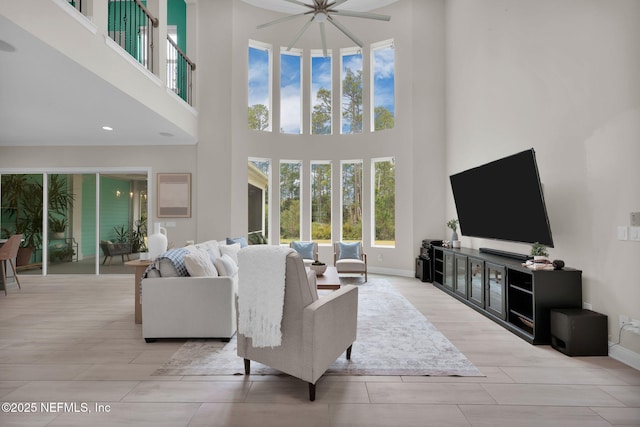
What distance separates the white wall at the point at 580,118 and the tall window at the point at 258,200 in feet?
15.1

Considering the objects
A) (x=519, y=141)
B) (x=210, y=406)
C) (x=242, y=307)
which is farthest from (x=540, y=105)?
(x=210, y=406)

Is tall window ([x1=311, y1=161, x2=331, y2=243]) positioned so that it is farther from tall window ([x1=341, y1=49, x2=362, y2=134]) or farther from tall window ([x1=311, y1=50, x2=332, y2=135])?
tall window ([x1=341, y1=49, x2=362, y2=134])

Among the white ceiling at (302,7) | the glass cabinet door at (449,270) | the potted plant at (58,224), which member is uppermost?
the white ceiling at (302,7)

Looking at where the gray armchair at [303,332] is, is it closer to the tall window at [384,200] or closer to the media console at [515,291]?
the media console at [515,291]

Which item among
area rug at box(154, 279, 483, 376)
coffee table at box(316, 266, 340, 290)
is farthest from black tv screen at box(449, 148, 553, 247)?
coffee table at box(316, 266, 340, 290)

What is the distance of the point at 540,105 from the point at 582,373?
111 inches

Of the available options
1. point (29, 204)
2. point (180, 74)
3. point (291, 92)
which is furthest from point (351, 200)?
point (29, 204)

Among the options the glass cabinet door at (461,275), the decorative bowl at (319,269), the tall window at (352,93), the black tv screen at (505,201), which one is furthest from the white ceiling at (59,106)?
the glass cabinet door at (461,275)

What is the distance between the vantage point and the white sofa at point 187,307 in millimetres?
3379

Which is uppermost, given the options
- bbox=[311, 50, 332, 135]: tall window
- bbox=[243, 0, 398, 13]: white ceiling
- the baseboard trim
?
bbox=[243, 0, 398, 13]: white ceiling

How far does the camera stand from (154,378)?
8.77ft

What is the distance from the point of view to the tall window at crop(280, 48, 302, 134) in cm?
793

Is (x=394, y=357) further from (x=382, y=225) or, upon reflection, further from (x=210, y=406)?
(x=382, y=225)

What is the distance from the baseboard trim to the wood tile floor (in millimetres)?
75
